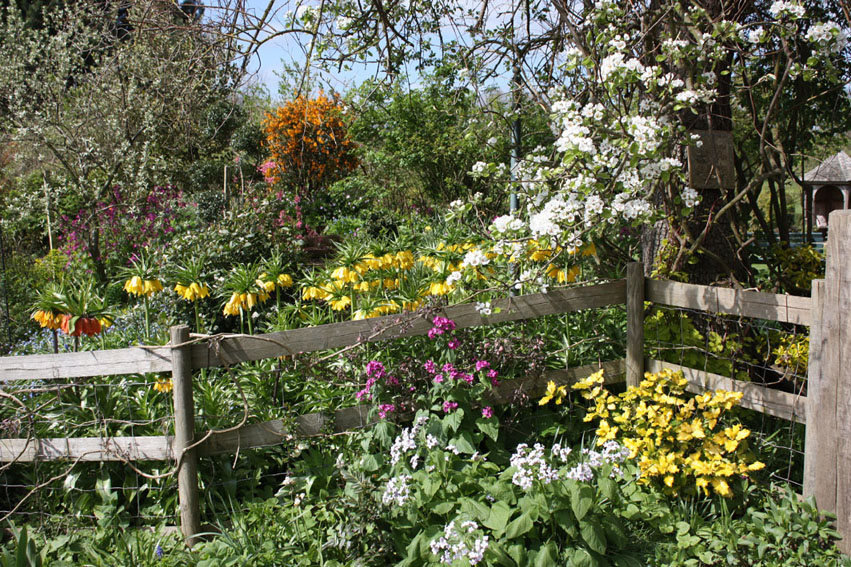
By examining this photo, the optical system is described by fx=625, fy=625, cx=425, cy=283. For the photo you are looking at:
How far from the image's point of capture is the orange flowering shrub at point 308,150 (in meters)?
9.98

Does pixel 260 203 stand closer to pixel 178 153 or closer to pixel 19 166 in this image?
pixel 178 153

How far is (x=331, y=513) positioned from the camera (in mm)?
2842

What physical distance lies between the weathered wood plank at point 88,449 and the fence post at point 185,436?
0.13 meters

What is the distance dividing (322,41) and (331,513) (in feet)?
8.60

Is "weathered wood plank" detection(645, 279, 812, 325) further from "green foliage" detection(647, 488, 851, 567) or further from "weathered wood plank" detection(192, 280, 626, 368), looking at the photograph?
"green foliage" detection(647, 488, 851, 567)

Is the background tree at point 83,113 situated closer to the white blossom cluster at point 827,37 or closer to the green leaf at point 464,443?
the green leaf at point 464,443

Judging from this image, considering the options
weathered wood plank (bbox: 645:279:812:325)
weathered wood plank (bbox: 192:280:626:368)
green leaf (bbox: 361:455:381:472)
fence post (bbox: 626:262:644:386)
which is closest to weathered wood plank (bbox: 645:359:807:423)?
fence post (bbox: 626:262:644:386)

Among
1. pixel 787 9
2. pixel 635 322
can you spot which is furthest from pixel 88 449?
pixel 787 9

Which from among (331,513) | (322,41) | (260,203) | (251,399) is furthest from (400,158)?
(331,513)

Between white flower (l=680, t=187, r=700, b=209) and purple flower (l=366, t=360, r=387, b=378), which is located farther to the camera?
white flower (l=680, t=187, r=700, b=209)

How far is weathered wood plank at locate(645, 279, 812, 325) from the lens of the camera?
2727 mm

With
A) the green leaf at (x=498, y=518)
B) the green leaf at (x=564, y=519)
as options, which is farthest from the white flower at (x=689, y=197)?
the green leaf at (x=498, y=518)

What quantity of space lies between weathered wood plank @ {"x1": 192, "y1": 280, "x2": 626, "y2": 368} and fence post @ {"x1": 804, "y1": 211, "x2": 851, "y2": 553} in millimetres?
1107

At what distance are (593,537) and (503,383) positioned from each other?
112 centimetres
